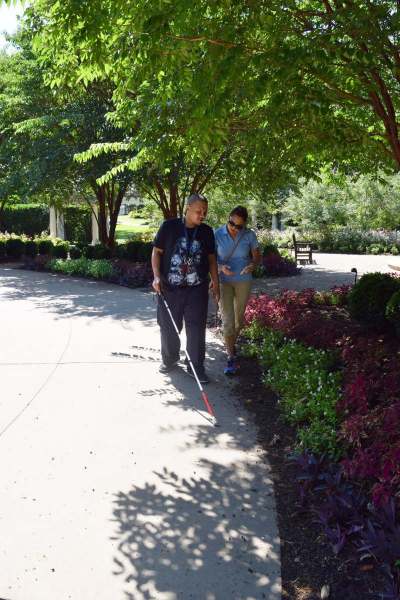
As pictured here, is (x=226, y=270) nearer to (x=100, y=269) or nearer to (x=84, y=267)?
(x=100, y=269)

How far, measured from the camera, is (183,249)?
219 inches

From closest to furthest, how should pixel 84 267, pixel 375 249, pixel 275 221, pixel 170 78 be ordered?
pixel 170 78 → pixel 84 267 → pixel 375 249 → pixel 275 221

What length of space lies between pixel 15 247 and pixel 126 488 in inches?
724

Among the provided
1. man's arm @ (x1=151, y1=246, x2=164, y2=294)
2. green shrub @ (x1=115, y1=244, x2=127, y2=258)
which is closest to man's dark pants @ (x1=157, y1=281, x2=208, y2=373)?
man's arm @ (x1=151, y1=246, x2=164, y2=294)

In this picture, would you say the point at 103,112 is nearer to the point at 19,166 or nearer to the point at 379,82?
the point at 19,166

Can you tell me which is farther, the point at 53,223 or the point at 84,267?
the point at 53,223

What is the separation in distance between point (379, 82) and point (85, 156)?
5185 millimetres

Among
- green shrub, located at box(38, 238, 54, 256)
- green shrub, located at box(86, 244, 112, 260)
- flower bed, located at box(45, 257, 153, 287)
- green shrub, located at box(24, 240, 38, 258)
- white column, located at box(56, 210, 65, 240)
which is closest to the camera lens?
flower bed, located at box(45, 257, 153, 287)

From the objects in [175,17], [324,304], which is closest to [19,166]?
[324,304]

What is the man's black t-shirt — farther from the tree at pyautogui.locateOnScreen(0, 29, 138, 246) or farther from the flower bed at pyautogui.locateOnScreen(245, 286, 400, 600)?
the tree at pyautogui.locateOnScreen(0, 29, 138, 246)

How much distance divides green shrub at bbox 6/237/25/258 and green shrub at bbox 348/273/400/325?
16232mm

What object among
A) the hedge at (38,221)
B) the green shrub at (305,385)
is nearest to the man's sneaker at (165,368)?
the green shrub at (305,385)

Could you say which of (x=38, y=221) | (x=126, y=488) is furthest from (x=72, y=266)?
(x=38, y=221)

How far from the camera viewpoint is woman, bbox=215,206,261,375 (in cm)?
591
